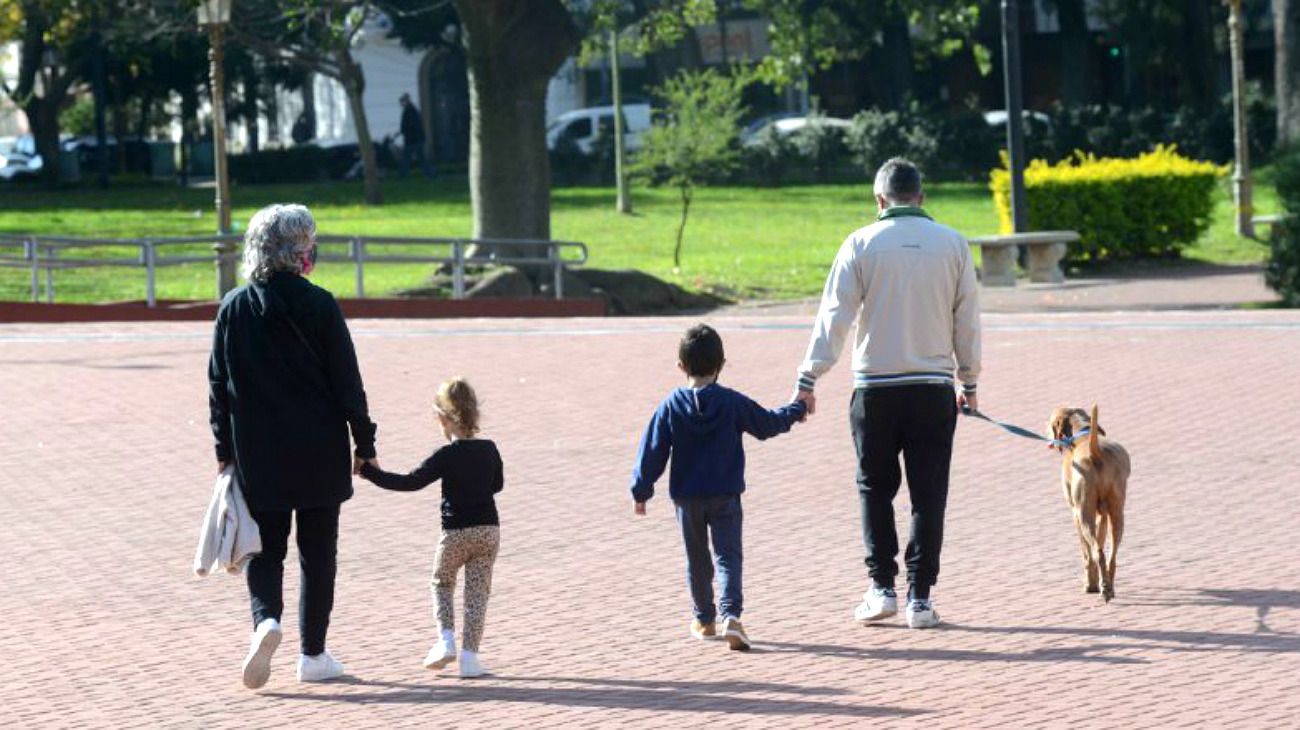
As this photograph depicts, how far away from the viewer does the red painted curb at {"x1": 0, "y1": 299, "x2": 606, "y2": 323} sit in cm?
2191

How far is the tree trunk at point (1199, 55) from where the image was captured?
48125 millimetres

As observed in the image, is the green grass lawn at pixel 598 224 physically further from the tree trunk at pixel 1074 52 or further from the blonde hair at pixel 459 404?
the blonde hair at pixel 459 404

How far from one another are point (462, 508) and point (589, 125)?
1830 inches

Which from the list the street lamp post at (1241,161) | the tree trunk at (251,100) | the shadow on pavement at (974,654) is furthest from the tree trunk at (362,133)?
the shadow on pavement at (974,654)

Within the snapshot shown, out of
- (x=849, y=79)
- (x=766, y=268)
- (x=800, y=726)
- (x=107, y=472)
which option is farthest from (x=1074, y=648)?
(x=849, y=79)

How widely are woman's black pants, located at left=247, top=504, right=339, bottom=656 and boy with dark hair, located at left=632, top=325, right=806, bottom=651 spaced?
39.9 inches

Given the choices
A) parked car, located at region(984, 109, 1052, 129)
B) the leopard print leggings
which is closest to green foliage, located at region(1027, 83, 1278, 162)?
parked car, located at region(984, 109, 1052, 129)

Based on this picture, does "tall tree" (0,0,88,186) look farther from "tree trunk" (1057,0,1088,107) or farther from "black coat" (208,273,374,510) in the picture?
"black coat" (208,273,374,510)

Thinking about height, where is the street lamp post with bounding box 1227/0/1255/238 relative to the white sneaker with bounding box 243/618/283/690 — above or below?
above

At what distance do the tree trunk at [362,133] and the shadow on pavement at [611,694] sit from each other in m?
35.4

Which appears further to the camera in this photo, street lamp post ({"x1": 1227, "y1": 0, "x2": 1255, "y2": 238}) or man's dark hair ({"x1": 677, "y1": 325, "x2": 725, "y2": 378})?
street lamp post ({"x1": 1227, "y1": 0, "x2": 1255, "y2": 238})

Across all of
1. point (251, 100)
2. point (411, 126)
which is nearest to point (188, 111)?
point (251, 100)

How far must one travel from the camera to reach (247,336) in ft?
22.3

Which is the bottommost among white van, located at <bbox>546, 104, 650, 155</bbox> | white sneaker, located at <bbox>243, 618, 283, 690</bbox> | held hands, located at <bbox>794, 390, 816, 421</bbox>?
white sneaker, located at <bbox>243, 618, 283, 690</bbox>
